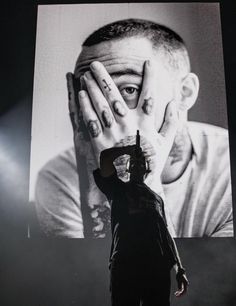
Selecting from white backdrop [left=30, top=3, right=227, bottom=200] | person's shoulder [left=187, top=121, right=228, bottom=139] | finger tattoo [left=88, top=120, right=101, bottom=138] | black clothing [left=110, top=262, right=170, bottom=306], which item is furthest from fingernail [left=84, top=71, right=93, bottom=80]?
black clothing [left=110, top=262, right=170, bottom=306]

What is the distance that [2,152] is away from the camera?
330 centimetres

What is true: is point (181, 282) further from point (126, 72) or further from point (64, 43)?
point (64, 43)

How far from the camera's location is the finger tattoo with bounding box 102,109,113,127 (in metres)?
3.27

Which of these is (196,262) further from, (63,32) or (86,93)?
(63,32)

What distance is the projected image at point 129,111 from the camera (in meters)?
3.13

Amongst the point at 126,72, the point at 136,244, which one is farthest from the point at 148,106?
the point at 136,244

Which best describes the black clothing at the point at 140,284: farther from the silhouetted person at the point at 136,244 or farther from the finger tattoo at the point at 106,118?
the finger tattoo at the point at 106,118

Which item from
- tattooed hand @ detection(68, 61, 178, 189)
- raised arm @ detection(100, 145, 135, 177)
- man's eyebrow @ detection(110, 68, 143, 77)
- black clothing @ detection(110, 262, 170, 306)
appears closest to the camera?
black clothing @ detection(110, 262, 170, 306)

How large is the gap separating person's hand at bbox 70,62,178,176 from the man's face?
0.04 metres

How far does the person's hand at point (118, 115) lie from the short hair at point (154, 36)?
181mm

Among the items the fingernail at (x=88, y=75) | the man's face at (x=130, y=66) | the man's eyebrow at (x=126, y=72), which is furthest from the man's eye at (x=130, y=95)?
the fingernail at (x=88, y=75)

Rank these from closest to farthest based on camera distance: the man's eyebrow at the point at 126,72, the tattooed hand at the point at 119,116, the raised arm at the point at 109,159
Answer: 1. the raised arm at the point at 109,159
2. the tattooed hand at the point at 119,116
3. the man's eyebrow at the point at 126,72

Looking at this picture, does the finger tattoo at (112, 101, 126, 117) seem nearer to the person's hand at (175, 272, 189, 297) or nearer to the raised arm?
the raised arm

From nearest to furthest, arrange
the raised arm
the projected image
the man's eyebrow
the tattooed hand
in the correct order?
the raised arm
the projected image
the tattooed hand
the man's eyebrow
